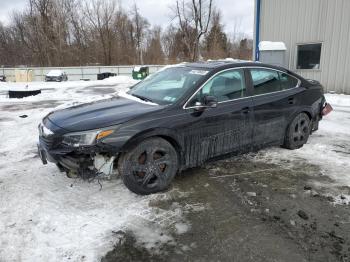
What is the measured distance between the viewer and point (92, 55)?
44.2 meters

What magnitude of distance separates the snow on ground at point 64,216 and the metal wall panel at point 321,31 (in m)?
11.4

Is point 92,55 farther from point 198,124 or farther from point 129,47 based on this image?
point 198,124

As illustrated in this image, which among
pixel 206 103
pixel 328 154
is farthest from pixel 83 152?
pixel 328 154

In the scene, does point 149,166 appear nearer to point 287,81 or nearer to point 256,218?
point 256,218

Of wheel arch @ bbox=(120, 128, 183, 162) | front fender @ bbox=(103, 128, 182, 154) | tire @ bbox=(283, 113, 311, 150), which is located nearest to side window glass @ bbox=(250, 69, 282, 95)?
tire @ bbox=(283, 113, 311, 150)

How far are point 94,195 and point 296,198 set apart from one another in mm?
2514

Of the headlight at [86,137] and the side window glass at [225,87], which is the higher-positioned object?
the side window glass at [225,87]

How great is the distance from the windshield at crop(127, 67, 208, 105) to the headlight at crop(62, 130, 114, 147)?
3.21 ft

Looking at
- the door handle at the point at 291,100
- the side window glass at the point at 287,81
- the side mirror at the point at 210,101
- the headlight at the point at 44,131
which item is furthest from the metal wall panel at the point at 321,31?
the headlight at the point at 44,131

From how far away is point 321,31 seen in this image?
41.3 ft

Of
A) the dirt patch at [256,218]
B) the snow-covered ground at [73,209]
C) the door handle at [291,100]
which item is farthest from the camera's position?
the door handle at [291,100]

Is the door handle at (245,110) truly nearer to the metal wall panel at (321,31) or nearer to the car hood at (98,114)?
the car hood at (98,114)

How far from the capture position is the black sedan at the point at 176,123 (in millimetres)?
3578

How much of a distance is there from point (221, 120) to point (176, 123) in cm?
74
